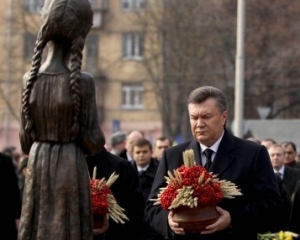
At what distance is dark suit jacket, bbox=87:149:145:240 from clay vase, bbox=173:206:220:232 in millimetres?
1613

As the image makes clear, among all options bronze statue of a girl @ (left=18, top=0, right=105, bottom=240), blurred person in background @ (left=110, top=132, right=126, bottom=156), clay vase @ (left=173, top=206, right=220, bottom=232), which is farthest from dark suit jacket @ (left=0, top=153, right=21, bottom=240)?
bronze statue of a girl @ (left=18, top=0, right=105, bottom=240)

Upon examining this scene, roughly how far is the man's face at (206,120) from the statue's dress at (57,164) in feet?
4.42

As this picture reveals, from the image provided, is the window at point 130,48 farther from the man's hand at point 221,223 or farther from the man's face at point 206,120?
the man's hand at point 221,223

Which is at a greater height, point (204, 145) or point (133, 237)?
point (204, 145)

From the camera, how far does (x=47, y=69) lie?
28.1ft

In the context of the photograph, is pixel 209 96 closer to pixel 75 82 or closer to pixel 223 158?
pixel 223 158

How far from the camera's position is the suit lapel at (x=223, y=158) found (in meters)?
9.79

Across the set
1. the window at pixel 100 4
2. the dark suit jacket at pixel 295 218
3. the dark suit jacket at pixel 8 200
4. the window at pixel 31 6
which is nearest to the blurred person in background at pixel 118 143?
the dark suit jacket at pixel 295 218

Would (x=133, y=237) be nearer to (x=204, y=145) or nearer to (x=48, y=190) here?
(x=204, y=145)

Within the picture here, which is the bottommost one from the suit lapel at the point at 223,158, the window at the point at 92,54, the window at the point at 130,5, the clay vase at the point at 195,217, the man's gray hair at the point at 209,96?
the clay vase at the point at 195,217

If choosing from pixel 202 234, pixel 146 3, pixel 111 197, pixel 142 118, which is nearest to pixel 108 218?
pixel 111 197

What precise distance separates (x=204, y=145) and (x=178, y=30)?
3423cm

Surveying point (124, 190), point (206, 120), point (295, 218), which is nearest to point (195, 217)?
point (206, 120)

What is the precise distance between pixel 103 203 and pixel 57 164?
142 cm
